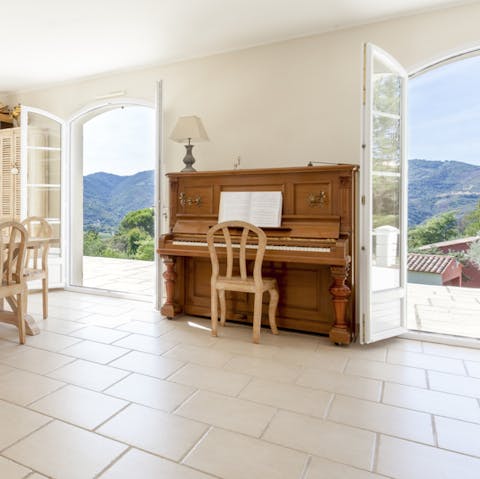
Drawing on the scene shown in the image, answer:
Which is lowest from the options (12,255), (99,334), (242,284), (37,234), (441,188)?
(99,334)

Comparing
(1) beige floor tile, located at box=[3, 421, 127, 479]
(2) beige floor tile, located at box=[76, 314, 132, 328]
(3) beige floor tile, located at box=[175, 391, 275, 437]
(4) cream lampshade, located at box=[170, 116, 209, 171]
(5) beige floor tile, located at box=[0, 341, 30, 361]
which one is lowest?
(1) beige floor tile, located at box=[3, 421, 127, 479]

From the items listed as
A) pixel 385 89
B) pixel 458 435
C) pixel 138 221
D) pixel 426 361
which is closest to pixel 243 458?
pixel 458 435

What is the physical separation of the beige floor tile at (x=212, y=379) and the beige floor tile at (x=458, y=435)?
1055 mm

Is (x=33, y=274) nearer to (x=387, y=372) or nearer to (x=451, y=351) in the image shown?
(x=387, y=372)

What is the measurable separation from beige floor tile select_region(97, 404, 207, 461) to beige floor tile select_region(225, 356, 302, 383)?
70 cm

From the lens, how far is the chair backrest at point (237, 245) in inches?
119

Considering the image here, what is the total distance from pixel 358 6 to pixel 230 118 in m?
1.49

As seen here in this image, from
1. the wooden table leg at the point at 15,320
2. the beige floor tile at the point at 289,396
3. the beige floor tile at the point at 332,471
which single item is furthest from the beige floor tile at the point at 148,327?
the beige floor tile at the point at 332,471

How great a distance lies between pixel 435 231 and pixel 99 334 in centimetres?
375

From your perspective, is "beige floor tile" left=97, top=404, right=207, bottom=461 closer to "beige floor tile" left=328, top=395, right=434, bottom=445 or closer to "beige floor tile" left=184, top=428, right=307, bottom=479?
"beige floor tile" left=184, top=428, right=307, bottom=479

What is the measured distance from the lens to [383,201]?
10.4ft

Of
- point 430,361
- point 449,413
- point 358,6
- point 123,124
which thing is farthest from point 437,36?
point 123,124

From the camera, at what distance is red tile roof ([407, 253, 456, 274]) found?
15.0 ft

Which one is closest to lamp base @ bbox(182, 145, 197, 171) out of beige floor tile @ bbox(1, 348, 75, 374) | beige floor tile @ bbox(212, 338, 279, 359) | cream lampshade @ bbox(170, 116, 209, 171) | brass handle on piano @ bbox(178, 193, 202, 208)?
cream lampshade @ bbox(170, 116, 209, 171)
